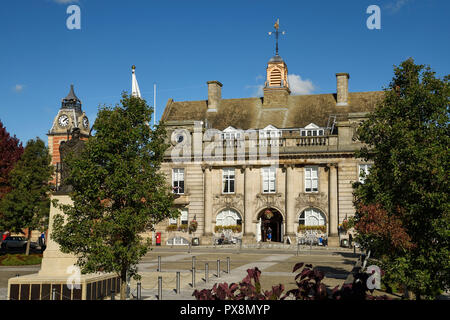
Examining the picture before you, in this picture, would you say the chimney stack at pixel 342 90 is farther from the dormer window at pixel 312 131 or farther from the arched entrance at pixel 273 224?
the arched entrance at pixel 273 224

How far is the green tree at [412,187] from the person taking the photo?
14094mm

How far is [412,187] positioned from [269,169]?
32008 millimetres

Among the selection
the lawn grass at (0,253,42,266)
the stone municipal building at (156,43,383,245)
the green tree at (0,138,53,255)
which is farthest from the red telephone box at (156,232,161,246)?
the lawn grass at (0,253,42,266)

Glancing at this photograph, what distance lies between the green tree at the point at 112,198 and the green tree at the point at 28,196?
21.4 meters

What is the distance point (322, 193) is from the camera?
44938 millimetres

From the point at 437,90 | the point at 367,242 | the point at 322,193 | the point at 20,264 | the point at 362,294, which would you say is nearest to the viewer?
the point at 362,294

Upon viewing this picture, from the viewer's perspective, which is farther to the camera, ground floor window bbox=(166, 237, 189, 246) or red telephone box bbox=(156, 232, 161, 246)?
ground floor window bbox=(166, 237, 189, 246)

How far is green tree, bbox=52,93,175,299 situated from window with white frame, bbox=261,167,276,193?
31741 millimetres

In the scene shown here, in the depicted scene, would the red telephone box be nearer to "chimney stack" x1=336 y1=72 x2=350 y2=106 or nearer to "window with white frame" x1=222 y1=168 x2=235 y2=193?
"window with white frame" x1=222 y1=168 x2=235 y2=193

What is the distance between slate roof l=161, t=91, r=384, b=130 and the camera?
1911 inches

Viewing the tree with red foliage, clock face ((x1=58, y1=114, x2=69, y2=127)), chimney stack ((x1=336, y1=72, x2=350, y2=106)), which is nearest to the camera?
the tree with red foliage
